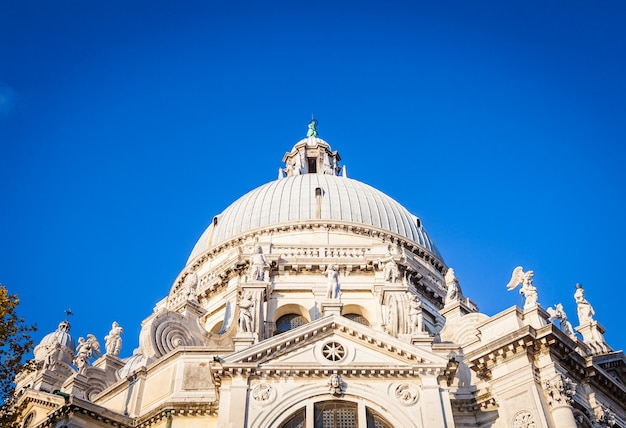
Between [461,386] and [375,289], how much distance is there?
9544 millimetres

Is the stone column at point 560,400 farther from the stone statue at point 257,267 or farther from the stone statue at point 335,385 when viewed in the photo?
the stone statue at point 257,267

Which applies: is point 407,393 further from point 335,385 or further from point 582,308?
point 582,308

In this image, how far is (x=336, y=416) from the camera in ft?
76.4

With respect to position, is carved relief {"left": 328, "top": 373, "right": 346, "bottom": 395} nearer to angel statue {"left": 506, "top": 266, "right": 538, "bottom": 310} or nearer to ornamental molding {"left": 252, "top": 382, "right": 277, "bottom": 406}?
ornamental molding {"left": 252, "top": 382, "right": 277, "bottom": 406}

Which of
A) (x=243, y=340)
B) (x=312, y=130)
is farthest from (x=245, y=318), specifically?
(x=312, y=130)

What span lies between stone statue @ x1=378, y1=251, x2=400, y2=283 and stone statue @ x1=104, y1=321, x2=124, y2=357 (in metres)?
15.9

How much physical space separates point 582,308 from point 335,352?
19.1 m

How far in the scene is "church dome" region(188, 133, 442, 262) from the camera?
44.5 meters

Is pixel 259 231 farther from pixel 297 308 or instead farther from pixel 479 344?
pixel 479 344

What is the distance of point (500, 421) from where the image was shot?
25.1 m

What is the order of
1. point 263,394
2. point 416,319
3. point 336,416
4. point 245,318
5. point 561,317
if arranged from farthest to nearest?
point 561,317
point 416,319
point 245,318
point 263,394
point 336,416

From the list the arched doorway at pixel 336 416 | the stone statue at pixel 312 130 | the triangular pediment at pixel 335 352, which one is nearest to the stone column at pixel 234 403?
the triangular pediment at pixel 335 352

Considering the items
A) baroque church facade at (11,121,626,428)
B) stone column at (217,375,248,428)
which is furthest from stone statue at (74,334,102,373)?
stone column at (217,375,248,428)

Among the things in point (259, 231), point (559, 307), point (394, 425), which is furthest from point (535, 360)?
point (259, 231)
